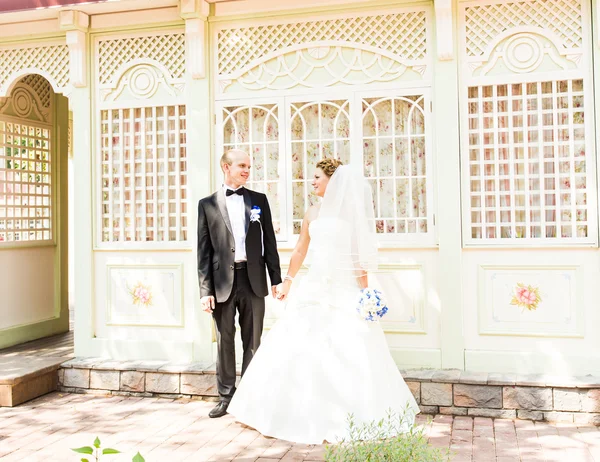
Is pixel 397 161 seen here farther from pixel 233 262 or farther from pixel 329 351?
pixel 329 351

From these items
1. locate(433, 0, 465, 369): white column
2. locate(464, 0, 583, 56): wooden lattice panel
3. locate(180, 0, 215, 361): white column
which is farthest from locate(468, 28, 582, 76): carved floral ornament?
locate(180, 0, 215, 361): white column

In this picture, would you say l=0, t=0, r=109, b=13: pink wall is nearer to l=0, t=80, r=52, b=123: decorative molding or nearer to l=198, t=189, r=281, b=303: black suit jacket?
l=0, t=80, r=52, b=123: decorative molding

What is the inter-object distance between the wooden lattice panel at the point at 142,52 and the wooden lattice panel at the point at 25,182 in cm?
173

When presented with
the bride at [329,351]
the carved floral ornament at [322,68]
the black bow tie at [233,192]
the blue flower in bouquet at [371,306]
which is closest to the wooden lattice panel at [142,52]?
the carved floral ornament at [322,68]

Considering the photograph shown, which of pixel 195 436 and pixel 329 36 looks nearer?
pixel 195 436

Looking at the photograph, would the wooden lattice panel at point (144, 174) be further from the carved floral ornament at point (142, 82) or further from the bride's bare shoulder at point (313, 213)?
the bride's bare shoulder at point (313, 213)

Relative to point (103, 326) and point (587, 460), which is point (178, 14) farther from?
point (587, 460)

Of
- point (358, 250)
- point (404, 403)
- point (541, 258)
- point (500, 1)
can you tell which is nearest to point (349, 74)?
point (500, 1)

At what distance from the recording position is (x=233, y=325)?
555 cm

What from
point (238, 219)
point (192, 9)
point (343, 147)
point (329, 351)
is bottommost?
point (329, 351)

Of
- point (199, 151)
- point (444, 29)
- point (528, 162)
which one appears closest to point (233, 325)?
point (199, 151)

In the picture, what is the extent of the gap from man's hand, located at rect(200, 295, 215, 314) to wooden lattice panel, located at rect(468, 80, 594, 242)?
2.40m

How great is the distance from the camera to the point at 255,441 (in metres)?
4.91

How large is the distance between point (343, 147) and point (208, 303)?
201 centimetres
